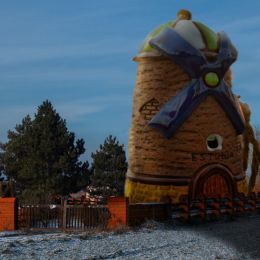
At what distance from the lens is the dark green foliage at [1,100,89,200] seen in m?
35.9

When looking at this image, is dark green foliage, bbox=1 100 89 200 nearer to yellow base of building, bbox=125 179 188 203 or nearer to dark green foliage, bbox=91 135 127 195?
dark green foliage, bbox=91 135 127 195

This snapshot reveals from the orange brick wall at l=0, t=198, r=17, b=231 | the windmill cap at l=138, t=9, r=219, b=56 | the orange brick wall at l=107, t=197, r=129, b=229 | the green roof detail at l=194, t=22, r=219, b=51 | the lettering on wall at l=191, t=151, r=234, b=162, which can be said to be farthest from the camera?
the green roof detail at l=194, t=22, r=219, b=51

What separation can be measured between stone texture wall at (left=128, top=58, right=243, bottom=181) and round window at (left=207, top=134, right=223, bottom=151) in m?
0.18

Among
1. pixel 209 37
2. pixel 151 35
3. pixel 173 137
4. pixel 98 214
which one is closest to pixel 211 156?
pixel 173 137

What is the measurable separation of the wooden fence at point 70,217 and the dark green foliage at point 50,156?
1401 centimetres

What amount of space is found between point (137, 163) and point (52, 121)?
42.3ft

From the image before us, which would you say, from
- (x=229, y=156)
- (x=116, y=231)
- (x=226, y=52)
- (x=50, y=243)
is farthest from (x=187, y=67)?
(x=50, y=243)

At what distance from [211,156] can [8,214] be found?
901cm

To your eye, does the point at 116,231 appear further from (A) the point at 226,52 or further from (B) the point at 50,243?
(A) the point at 226,52

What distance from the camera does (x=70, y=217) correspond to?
20.6 meters

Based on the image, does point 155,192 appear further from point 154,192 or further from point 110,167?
point 110,167

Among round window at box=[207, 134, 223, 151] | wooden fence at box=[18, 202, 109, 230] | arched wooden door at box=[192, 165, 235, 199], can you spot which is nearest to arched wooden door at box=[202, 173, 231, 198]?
arched wooden door at box=[192, 165, 235, 199]

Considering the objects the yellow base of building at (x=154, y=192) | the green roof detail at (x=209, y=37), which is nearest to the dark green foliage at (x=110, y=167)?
the yellow base of building at (x=154, y=192)

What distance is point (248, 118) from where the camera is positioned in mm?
29875
